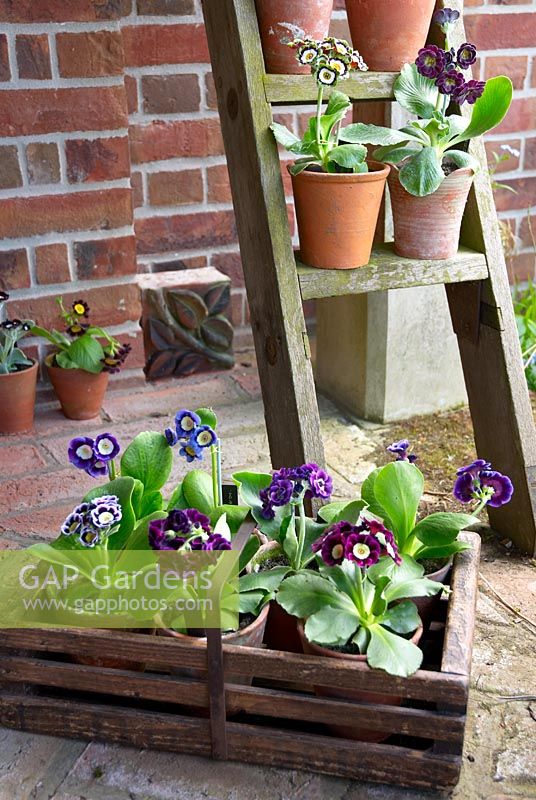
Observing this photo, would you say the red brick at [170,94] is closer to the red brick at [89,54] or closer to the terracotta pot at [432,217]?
the red brick at [89,54]

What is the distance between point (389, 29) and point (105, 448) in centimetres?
89

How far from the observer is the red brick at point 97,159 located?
7.58 feet

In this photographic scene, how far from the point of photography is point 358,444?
231 centimetres

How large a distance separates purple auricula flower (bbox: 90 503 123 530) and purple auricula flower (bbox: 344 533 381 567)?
32 centimetres

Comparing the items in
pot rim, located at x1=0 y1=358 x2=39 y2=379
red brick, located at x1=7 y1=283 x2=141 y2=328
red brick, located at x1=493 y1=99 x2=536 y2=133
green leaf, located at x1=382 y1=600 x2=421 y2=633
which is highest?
red brick, located at x1=493 y1=99 x2=536 y2=133

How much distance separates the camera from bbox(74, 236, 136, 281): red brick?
94.7 inches

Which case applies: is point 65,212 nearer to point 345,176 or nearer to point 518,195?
point 345,176

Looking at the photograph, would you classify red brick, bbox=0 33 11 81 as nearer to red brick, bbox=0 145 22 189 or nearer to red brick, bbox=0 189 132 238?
red brick, bbox=0 145 22 189

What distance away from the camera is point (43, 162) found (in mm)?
2289

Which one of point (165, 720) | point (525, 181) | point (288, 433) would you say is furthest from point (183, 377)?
point (165, 720)

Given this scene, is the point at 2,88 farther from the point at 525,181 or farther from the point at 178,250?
the point at 525,181

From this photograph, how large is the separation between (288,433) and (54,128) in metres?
1.10

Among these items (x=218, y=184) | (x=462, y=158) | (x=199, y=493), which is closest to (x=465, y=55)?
(x=462, y=158)

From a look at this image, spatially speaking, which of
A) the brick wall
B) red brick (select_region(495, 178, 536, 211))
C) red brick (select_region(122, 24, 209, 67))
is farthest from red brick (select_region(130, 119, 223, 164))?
red brick (select_region(495, 178, 536, 211))
